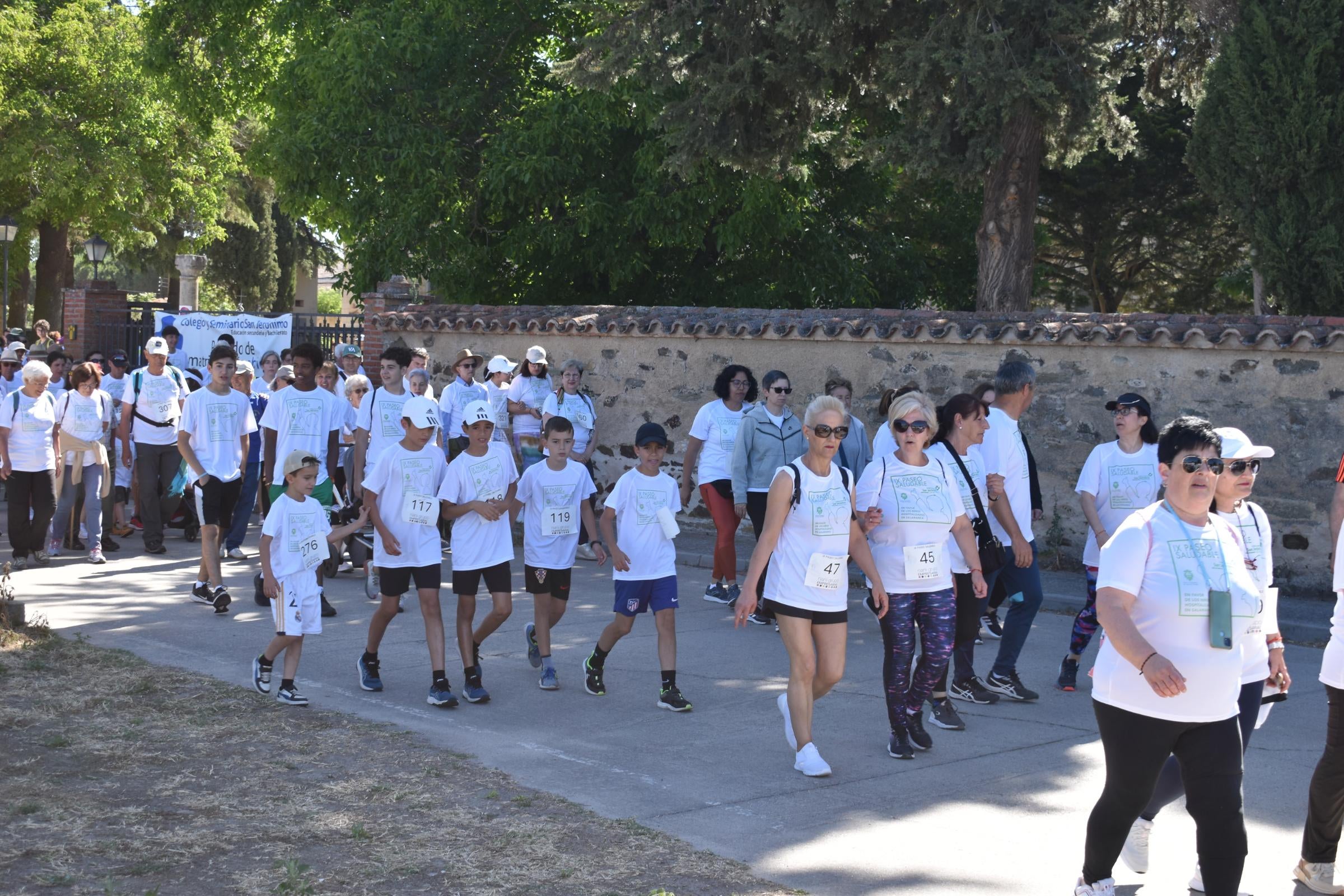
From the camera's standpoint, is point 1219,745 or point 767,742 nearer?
point 1219,745

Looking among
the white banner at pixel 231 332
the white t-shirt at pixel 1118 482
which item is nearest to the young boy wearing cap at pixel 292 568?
the white t-shirt at pixel 1118 482

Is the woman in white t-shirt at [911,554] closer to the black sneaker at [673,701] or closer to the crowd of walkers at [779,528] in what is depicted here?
the crowd of walkers at [779,528]

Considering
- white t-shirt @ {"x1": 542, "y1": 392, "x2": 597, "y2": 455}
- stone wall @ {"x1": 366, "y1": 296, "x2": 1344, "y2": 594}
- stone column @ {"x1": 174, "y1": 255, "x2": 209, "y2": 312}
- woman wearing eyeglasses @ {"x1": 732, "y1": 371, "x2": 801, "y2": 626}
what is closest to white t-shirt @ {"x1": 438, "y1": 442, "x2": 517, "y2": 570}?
woman wearing eyeglasses @ {"x1": 732, "y1": 371, "x2": 801, "y2": 626}

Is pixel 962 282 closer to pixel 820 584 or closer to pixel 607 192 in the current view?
pixel 607 192

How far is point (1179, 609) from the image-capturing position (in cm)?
410

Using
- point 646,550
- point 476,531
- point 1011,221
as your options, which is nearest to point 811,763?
point 646,550

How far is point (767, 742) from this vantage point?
265 inches

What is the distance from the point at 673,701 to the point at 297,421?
447 centimetres

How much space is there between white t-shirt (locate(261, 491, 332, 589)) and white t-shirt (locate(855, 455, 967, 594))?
2987 mm

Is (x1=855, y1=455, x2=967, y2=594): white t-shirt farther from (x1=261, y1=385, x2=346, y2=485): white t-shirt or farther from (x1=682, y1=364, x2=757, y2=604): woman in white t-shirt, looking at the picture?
(x1=261, y1=385, x2=346, y2=485): white t-shirt

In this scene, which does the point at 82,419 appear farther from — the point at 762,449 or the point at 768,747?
the point at 768,747

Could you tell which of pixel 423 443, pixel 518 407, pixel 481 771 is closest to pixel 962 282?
pixel 518 407

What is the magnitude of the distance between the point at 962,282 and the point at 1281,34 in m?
9.43

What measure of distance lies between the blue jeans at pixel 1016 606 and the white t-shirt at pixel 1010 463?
0.48ft
